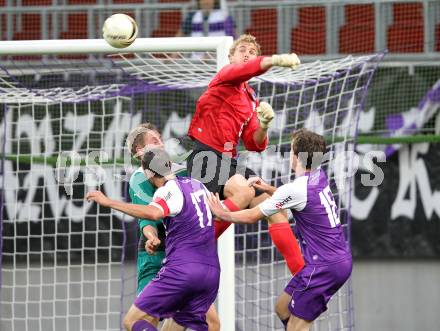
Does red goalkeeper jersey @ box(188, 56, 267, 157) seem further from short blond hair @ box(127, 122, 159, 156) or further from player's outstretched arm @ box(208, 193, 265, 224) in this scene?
player's outstretched arm @ box(208, 193, 265, 224)

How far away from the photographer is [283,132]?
988 centimetres

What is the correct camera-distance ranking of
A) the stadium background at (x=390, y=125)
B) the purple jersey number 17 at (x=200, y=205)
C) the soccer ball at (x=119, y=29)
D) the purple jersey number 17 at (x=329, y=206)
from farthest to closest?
the stadium background at (x=390, y=125) → the purple jersey number 17 at (x=329, y=206) → the soccer ball at (x=119, y=29) → the purple jersey number 17 at (x=200, y=205)

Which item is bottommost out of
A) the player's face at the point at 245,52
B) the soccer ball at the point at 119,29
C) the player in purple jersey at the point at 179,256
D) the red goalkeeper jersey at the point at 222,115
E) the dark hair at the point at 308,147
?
the player in purple jersey at the point at 179,256

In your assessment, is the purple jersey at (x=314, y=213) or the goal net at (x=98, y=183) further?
the goal net at (x=98, y=183)

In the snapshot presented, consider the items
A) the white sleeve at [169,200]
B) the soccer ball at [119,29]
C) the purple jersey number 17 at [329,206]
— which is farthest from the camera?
the purple jersey number 17 at [329,206]

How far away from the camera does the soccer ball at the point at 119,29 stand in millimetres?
6777

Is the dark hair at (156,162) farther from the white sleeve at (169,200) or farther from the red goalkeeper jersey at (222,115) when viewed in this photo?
the red goalkeeper jersey at (222,115)

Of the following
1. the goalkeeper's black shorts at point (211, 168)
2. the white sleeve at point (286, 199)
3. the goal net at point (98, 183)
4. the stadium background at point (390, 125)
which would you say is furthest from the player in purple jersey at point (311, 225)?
the stadium background at point (390, 125)

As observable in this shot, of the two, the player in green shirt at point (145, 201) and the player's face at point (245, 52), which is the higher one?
the player's face at point (245, 52)

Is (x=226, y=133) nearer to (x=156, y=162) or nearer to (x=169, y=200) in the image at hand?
(x=156, y=162)

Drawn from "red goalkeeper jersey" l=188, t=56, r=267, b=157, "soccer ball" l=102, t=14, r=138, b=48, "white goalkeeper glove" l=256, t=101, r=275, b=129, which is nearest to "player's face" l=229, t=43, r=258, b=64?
"red goalkeeper jersey" l=188, t=56, r=267, b=157

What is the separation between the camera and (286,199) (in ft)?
22.3

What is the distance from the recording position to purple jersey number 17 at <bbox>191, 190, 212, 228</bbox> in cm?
639

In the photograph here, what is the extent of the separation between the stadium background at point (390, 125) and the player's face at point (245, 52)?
309 centimetres
